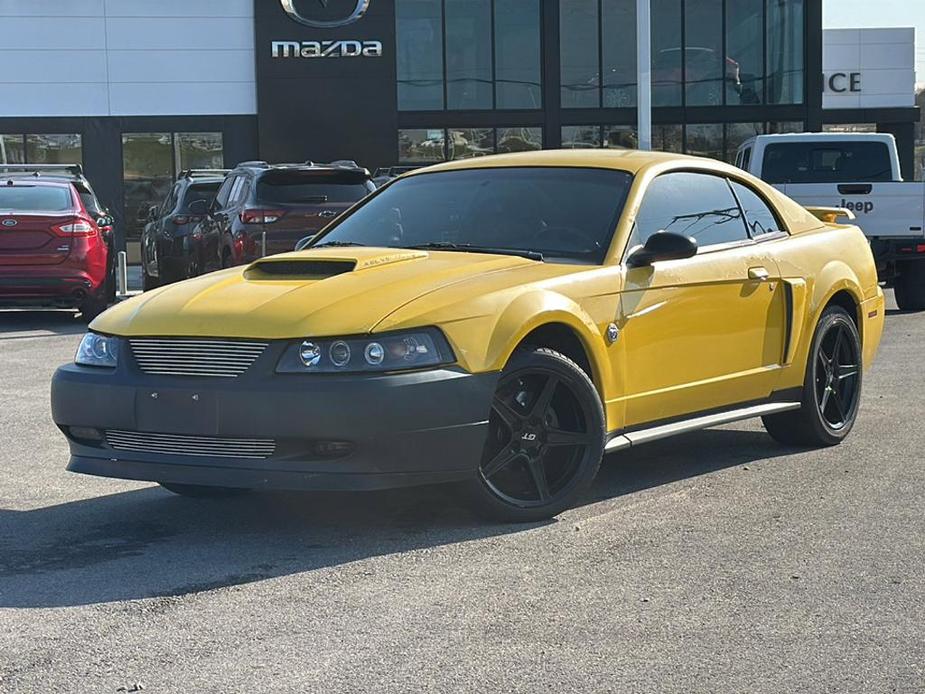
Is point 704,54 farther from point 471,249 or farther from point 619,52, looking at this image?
point 471,249

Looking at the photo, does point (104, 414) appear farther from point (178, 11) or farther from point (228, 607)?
point (178, 11)

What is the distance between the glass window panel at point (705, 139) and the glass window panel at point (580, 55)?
2.52 metres

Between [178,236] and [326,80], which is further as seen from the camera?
[326,80]

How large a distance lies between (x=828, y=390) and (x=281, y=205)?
9.30 metres

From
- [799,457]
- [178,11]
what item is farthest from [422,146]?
[799,457]

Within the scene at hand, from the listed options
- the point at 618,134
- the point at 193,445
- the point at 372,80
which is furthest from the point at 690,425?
the point at 618,134

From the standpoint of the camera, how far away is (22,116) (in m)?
34.2

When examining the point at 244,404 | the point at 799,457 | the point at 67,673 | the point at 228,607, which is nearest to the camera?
the point at 67,673

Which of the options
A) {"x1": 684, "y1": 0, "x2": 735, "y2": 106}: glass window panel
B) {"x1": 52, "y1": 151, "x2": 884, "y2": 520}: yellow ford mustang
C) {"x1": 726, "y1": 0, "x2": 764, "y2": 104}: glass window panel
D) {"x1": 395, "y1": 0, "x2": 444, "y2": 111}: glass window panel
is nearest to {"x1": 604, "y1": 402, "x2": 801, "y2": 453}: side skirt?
{"x1": 52, "y1": 151, "x2": 884, "y2": 520}: yellow ford mustang

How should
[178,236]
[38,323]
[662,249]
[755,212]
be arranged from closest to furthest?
1. [662,249]
2. [755,212]
3. [38,323]
4. [178,236]

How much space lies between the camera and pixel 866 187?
1667 cm

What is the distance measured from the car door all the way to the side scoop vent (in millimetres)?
1205

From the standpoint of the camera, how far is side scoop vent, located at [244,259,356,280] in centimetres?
630

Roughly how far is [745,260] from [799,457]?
1.07 metres
